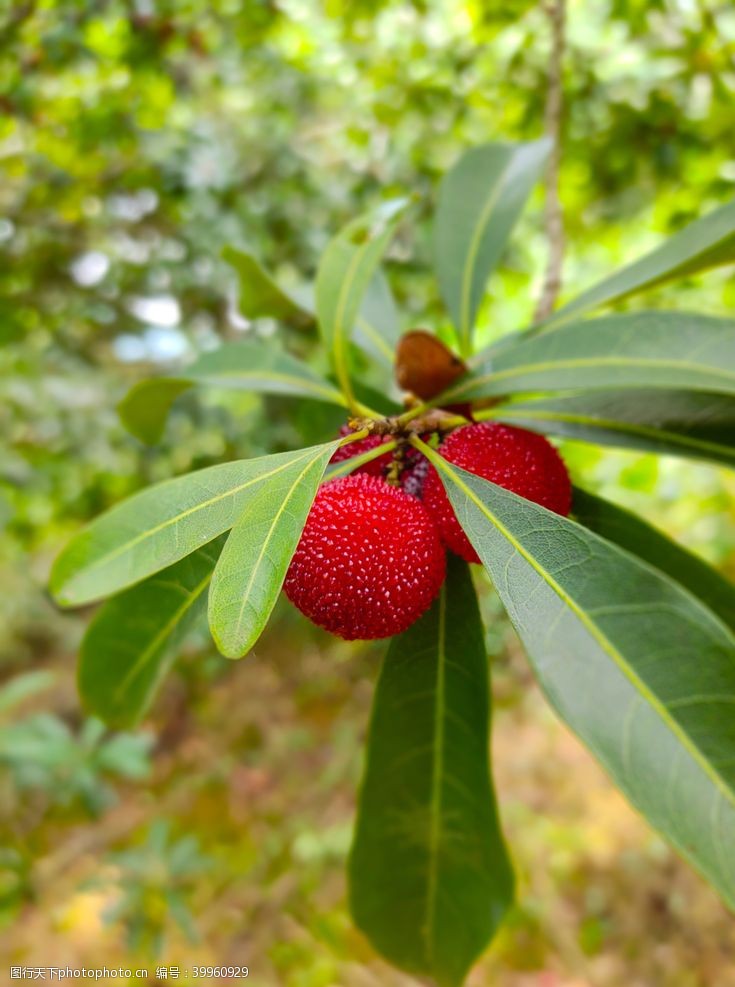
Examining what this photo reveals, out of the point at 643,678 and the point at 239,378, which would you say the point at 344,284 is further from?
the point at 643,678

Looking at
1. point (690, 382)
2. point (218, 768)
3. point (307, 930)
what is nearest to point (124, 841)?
point (218, 768)

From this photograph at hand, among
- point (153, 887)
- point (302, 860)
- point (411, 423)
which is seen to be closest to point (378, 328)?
point (411, 423)

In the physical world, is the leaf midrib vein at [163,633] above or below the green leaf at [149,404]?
below

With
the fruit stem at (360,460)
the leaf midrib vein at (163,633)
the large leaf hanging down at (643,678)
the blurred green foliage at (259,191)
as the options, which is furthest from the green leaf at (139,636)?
the blurred green foliage at (259,191)

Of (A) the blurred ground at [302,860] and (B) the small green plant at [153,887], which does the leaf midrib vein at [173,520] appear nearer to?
(A) the blurred ground at [302,860]

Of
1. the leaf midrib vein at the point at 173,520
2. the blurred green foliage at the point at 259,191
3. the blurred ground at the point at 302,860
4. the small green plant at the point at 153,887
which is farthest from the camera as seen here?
the blurred ground at the point at 302,860

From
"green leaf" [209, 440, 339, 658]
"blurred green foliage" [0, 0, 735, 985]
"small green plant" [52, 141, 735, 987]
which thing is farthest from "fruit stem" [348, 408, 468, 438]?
"blurred green foliage" [0, 0, 735, 985]
